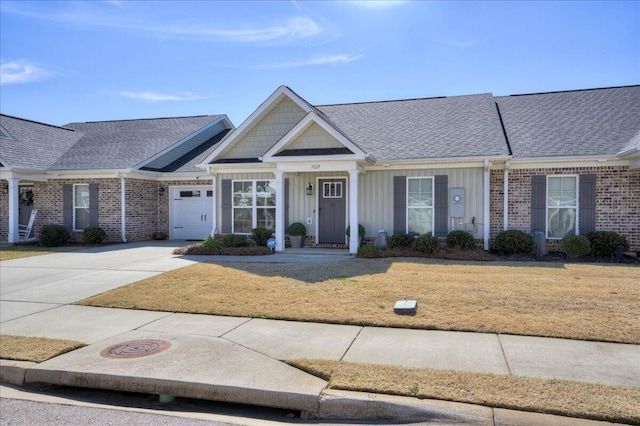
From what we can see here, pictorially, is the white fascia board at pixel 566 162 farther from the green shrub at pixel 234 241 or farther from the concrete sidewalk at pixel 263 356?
the concrete sidewalk at pixel 263 356

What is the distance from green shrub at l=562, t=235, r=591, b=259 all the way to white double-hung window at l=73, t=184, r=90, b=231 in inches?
702

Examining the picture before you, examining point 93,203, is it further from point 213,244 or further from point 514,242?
point 514,242

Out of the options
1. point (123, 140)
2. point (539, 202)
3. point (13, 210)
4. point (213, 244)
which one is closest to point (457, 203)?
point (539, 202)

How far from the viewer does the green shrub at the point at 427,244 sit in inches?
539

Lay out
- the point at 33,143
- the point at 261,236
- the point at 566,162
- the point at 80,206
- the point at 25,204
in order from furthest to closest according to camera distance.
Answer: the point at 25,204 < the point at 33,143 < the point at 80,206 < the point at 261,236 < the point at 566,162

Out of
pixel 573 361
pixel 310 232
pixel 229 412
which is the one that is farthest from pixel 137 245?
pixel 573 361

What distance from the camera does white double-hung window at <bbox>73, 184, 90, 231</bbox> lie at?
19625 mm

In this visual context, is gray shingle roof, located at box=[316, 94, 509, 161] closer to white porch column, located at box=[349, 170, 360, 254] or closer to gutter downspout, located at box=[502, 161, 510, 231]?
gutter downspout, located at box=[502, 161, 510, 231]

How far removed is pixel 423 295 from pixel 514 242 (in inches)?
264

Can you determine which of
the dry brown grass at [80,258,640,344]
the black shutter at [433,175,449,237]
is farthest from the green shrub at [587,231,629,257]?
the black shutter at [433,175,449,237]

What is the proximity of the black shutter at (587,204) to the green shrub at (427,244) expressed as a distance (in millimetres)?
4481

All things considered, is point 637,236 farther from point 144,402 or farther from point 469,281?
point 144,402

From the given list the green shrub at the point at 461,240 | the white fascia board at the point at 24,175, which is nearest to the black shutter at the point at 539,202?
the green shrub at the point at 461,240

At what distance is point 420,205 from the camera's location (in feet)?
49.7
